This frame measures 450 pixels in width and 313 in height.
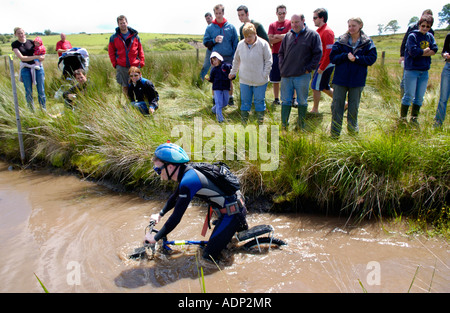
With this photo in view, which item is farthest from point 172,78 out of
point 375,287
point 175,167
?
point 375,287

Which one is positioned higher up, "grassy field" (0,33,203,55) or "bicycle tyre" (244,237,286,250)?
"grassy field" (0,33,203,55)

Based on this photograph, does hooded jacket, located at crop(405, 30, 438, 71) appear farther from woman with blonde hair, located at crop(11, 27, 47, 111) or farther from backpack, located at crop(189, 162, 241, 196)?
woman with blonde hair, located at crop(11, 27, 47, 111)

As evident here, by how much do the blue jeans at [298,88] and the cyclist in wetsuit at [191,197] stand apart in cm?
264

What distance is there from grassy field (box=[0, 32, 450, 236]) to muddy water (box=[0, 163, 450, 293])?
1.16 feet

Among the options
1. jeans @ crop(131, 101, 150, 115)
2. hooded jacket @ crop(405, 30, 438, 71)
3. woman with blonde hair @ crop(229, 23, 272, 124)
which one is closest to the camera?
hooded jacket @ crop(405, 30, 438, 71)

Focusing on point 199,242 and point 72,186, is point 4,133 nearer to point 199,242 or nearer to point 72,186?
point 72,186

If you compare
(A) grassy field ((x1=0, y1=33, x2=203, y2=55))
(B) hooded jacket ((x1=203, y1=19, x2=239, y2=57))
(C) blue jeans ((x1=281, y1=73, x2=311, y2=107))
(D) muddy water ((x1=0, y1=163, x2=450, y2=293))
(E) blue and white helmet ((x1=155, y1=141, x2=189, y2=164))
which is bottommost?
(D) muddy water ((x1=0, y1=163, x2=450, y2=293))

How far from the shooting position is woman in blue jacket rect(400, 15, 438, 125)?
5.23 metres

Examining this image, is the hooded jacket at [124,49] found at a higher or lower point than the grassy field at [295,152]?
higher

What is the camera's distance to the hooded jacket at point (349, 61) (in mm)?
4895

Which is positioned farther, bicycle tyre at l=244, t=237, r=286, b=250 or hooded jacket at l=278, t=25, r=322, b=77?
hooded jacket at l=278, t=25, r=322, b=77

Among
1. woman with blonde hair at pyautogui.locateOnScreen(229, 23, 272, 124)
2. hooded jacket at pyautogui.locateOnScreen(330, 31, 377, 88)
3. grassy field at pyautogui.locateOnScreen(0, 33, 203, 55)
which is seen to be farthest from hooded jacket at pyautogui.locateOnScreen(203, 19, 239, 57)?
grassy field at pyautogui.locateOnScreen(0, 33, 203, 55)

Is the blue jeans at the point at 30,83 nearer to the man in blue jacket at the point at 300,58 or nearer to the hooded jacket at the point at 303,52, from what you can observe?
the man in blue jacket at the point at 300,58

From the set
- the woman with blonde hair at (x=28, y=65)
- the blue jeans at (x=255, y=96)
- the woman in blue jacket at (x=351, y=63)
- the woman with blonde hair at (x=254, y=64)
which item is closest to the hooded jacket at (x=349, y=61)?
the woman in blue jacket at (x=351, y=63)
